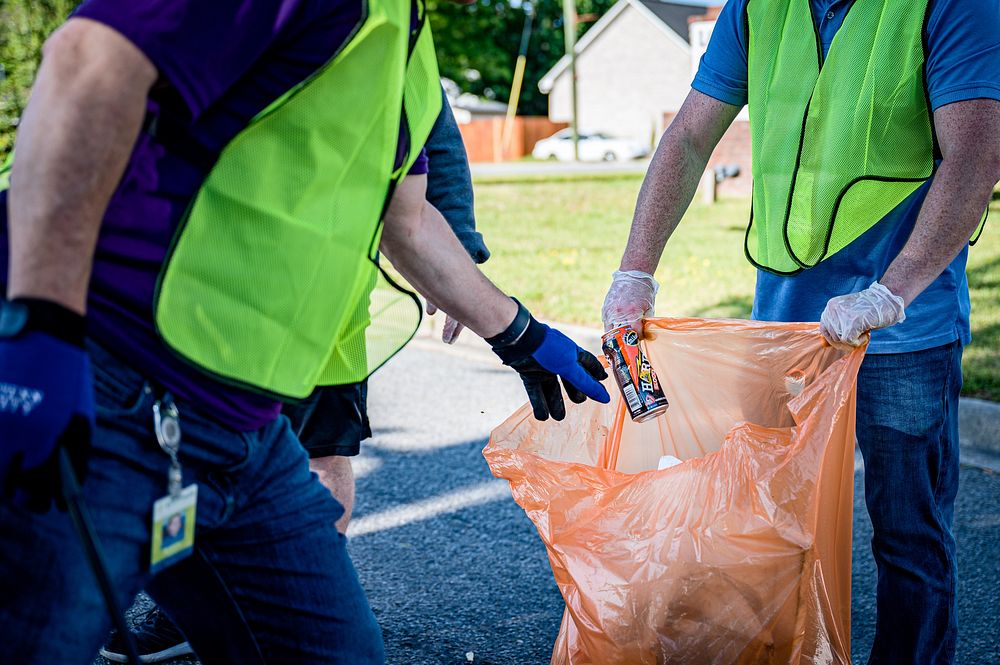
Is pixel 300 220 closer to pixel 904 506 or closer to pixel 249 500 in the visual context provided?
pixel 249 500

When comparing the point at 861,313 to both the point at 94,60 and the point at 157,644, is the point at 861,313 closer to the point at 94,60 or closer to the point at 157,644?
the point at 94,60

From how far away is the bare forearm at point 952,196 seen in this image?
1.91m

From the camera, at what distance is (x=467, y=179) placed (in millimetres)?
2814

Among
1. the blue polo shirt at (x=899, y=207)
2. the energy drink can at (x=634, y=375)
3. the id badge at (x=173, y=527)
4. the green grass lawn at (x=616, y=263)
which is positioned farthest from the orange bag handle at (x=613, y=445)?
the green grass lawn at (x=616, y=263)

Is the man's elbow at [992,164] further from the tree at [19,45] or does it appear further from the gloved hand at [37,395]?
the tree at [19,45]

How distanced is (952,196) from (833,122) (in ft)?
0.93

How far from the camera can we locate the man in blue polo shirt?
1.94m

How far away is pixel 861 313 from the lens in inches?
78.3

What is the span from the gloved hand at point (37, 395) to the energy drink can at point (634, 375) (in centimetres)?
129

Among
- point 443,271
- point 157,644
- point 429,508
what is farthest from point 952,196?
point 429,508

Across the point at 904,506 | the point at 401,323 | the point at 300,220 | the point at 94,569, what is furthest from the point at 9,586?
the point at 904,506

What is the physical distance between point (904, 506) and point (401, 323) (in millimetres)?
1174

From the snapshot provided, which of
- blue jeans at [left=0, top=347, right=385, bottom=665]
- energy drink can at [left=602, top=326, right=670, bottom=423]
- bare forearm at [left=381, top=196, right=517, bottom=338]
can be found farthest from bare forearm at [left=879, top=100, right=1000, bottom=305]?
blue jeans at [left=0, top=347, right=385, bottom=665]

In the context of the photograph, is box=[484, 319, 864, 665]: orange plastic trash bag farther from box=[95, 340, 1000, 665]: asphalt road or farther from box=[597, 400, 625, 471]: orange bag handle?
box=[95, 340, 1000, 665]: asphalt road
